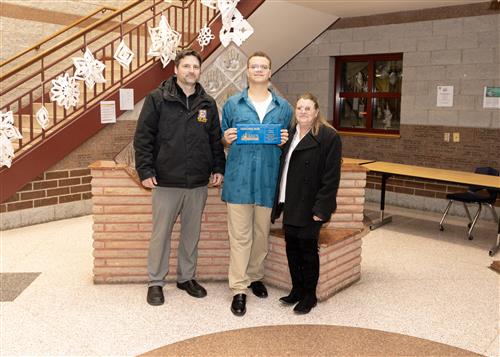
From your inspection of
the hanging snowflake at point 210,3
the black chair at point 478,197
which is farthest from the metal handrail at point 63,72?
the black chair at point 478,197

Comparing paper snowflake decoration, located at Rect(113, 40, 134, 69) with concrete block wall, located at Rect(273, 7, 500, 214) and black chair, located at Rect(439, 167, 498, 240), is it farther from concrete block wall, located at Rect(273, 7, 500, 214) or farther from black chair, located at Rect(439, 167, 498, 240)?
black chair, located at Rect(439, 167, 498, 240)

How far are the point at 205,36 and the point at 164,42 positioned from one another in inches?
22.3

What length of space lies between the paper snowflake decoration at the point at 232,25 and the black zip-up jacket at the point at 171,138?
119 inches

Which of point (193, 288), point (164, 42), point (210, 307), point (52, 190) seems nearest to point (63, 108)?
point (52, 190)

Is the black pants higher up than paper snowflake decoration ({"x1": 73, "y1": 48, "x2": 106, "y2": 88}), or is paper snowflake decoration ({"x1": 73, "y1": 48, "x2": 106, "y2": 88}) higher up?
paper snowflake decoration ({"x1": 73, "y1": 48, "x2": 106, "y2": 88})

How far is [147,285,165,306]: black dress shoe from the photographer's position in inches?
134

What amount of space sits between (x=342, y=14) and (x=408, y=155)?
7.72 feet

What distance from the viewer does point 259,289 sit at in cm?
358

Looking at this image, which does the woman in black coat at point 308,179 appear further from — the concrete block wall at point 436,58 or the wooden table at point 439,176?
the concrete block wall at point 436,58

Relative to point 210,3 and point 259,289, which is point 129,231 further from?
point 210,3

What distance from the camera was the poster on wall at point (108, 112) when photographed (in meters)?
6.00

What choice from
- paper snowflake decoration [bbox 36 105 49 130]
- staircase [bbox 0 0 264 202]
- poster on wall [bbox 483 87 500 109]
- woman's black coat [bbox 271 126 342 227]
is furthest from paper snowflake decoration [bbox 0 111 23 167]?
poster on wall [bbox 483 87 500 109]

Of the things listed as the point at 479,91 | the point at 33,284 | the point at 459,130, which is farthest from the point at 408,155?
the point at 33,284

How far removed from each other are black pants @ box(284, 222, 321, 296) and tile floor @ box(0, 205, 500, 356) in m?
0.20
